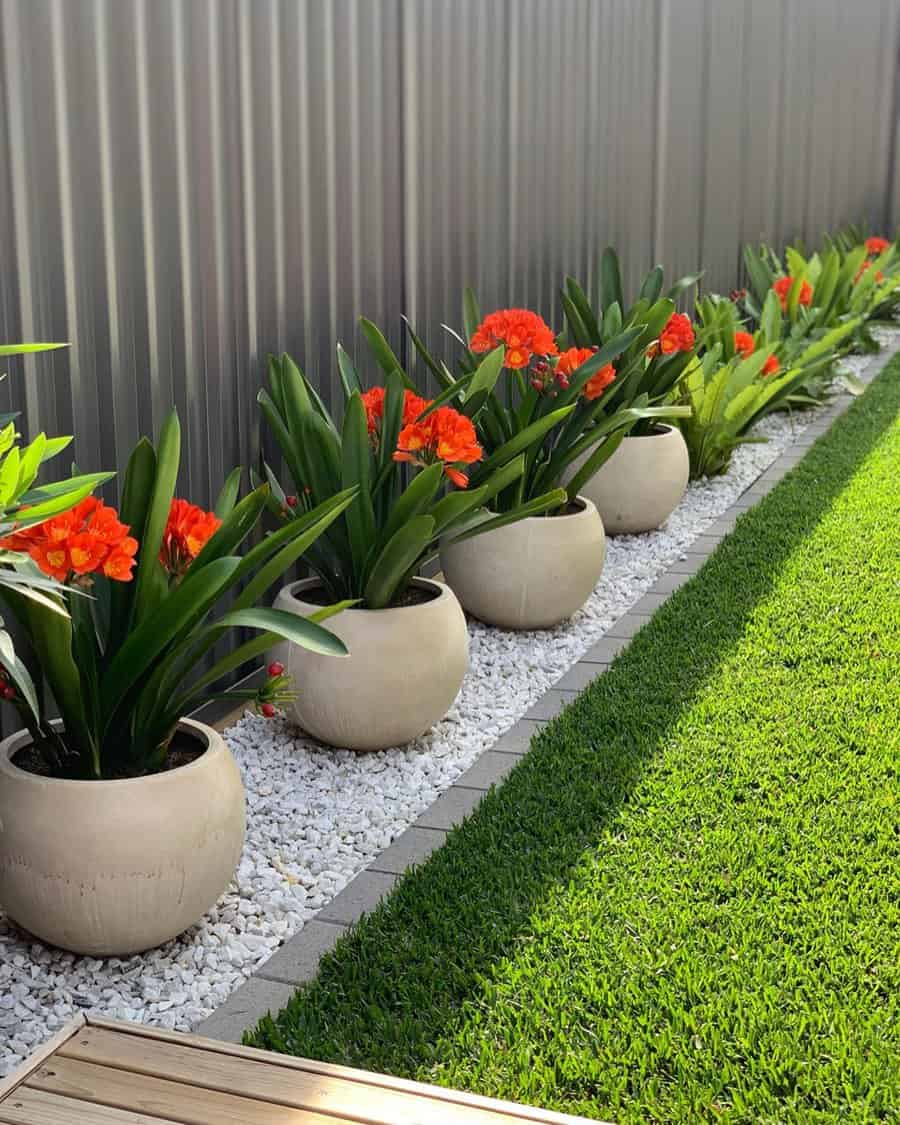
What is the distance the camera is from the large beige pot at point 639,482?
473cm

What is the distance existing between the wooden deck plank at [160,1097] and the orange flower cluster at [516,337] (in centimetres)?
218

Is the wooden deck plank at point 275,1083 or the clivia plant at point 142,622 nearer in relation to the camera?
the wooden deck plank at point 275,1083

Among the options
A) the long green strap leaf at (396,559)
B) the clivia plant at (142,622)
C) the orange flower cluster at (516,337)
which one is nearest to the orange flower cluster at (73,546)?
the clivia plant at (142,622)

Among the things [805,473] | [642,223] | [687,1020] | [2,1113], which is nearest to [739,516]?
[805,473]

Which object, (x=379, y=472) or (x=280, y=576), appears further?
(x=280, y=576)

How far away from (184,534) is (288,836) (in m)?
0.71

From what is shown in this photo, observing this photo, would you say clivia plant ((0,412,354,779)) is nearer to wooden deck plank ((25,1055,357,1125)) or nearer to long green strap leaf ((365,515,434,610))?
long green strap leaf ((365,515,434,610))

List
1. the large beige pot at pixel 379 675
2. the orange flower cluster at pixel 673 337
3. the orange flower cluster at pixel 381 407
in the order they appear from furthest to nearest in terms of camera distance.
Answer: the orange flower cluster at pixel 673 337
the orange flower cluster at pixel 381 407
the large beige pot at pixel 379 675

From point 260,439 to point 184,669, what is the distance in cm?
121

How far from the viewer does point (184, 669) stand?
2334mm

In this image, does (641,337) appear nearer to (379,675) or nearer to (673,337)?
(673,337)

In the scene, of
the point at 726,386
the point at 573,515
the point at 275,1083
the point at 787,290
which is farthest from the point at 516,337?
the point at 787,290

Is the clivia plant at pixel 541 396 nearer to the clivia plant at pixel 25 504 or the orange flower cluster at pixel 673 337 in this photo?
the orange flower cluster at pixel 673 337

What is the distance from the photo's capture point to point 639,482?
4.75 metres
